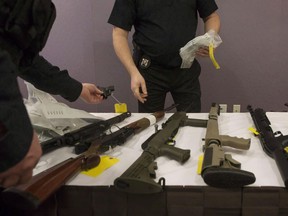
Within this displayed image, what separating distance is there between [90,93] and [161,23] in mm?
560

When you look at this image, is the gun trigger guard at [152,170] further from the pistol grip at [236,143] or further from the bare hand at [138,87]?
the bare hand at [138,87]

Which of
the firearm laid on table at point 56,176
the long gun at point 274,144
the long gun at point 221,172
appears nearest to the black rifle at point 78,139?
the firearm laid on table at point 56,176

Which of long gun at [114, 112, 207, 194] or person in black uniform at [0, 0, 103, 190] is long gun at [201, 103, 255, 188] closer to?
long gun at [114, 112, 207, 194]

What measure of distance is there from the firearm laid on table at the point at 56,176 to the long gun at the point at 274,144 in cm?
42

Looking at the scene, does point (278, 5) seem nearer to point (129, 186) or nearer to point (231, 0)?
point (231, 0)

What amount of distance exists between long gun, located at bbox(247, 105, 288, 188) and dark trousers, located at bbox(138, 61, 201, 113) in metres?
0.47

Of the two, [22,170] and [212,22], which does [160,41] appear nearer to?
[212,22]

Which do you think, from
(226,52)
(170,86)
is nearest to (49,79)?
(170,86)

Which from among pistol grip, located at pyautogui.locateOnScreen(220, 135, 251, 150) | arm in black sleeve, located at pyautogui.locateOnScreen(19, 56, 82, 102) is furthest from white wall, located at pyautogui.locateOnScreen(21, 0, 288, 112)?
pistol grip, located at pyautogui.locateOnScreen(220, 135, 251, 150)

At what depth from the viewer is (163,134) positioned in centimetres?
88

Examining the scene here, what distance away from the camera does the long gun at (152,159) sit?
0.60 metres

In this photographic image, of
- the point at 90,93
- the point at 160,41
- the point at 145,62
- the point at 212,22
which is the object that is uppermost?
the point at 212,22

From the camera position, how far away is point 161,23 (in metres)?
1.39

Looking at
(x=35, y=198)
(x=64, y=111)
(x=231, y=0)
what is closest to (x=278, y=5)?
(x=231, y=0)
